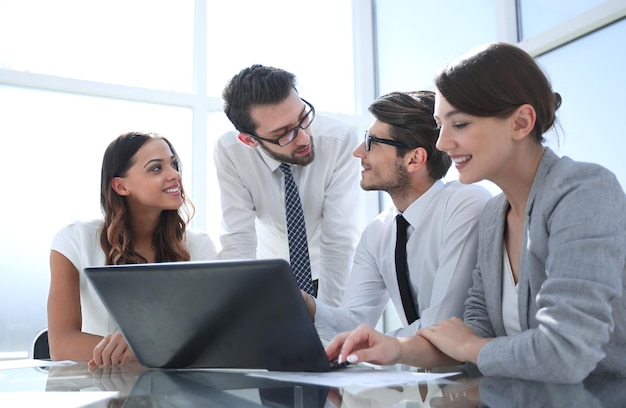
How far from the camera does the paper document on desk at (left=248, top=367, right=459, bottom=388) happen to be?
0.94 m

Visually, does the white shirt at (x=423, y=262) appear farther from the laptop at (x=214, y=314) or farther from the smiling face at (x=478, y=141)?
the laptop at (x=214, y=314)

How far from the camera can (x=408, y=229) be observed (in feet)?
6.43

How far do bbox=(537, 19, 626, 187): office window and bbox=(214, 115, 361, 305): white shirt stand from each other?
5.20ft

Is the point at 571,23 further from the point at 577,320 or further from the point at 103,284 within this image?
the point at 103,284

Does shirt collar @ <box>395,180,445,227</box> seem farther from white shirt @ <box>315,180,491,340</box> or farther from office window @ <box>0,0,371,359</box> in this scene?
office window @ <box>0,0,371,359</box>

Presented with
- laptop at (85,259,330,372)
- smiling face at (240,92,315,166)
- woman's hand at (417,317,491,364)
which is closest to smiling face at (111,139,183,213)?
smiling face at (240,92,315,166)

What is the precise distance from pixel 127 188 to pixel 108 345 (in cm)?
115

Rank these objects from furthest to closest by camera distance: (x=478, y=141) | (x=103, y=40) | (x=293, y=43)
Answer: (x=293, y=43)
(x=103, y=40)
(x=478, y=141)

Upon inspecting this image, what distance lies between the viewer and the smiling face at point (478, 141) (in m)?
1.30

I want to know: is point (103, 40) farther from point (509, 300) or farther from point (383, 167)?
point (509, 300)

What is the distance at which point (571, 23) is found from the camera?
3.92 m

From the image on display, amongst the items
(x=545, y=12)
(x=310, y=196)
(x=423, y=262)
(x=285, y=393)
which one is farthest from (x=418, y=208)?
(x=545, y=12)

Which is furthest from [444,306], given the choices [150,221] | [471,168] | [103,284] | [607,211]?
[150,221]

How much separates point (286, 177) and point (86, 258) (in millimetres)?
910
